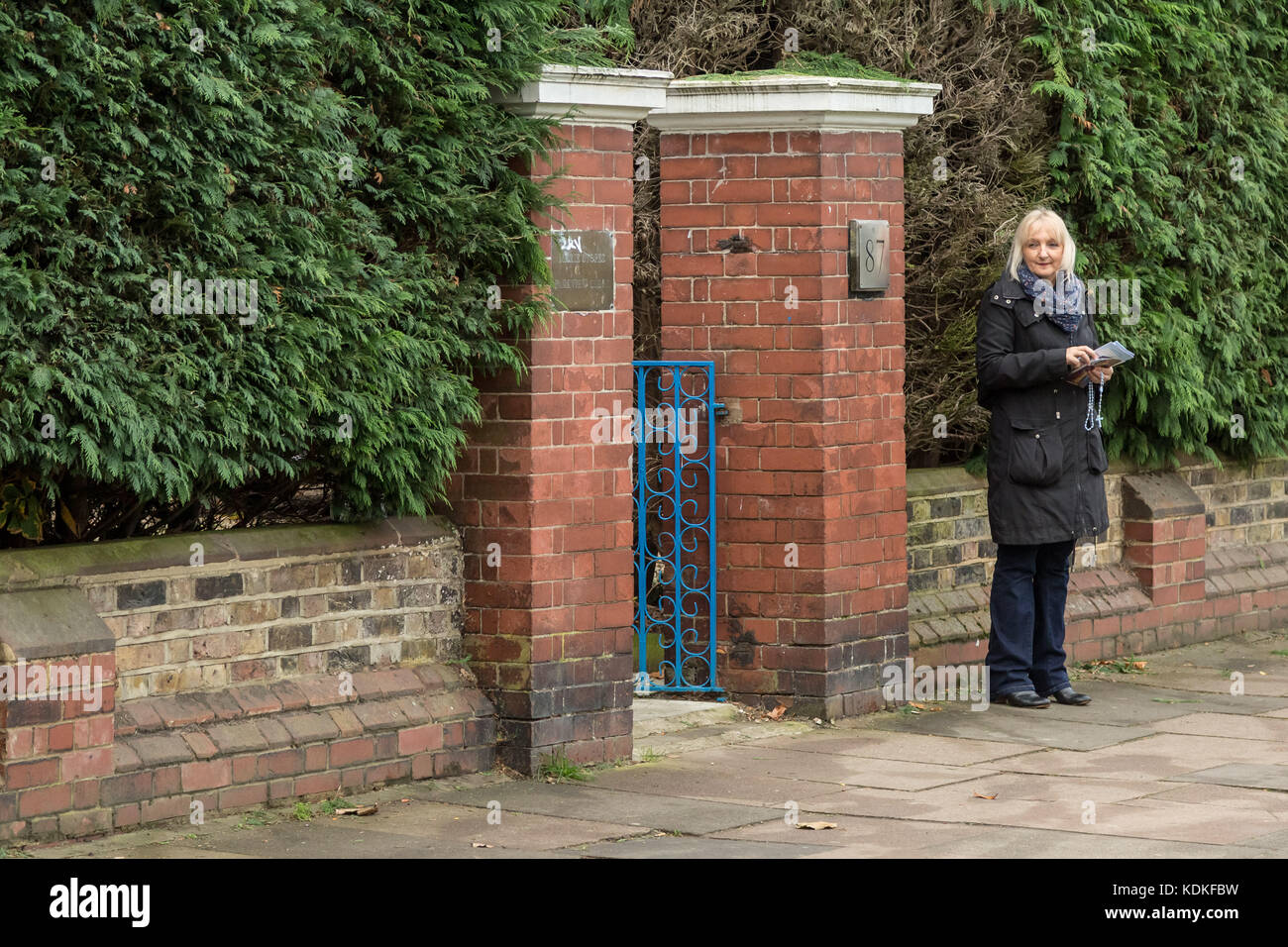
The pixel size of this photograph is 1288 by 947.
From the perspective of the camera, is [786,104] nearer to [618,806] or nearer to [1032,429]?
[1032,429]

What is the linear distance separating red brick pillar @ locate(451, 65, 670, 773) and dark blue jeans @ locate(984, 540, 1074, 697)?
2.00 m

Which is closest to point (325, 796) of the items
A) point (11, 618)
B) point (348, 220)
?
point (11, 618)

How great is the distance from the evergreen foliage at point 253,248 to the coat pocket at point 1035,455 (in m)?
2.46

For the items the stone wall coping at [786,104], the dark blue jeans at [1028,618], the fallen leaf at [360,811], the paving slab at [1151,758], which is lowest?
the paving slab at [1151,758]

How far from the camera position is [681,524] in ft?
29.4

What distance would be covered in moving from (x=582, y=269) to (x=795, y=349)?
138 centimetres

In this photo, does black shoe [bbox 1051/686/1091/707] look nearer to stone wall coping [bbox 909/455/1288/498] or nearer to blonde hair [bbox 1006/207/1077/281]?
stone wall coping [bbox 909/455/1288/498]

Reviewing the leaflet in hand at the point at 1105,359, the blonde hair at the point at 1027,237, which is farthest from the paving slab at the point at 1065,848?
the blonde hair at the point at 1027,237

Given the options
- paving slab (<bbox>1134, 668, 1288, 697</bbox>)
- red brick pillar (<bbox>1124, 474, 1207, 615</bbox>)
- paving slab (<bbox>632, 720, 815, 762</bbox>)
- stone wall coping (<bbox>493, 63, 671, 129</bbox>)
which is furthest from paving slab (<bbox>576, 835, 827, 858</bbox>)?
red brick pillar (<bbox>1124, 474, 1207, 615</bbox>)

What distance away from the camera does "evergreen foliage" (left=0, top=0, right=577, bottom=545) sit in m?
5.89

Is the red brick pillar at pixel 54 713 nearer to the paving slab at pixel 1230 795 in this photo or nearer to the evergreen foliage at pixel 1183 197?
the paving slab at pixel 1230 795

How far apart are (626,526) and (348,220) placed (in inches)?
69.8

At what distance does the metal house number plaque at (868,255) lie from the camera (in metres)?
8.73

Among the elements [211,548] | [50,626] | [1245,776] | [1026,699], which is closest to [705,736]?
[1026,699]
